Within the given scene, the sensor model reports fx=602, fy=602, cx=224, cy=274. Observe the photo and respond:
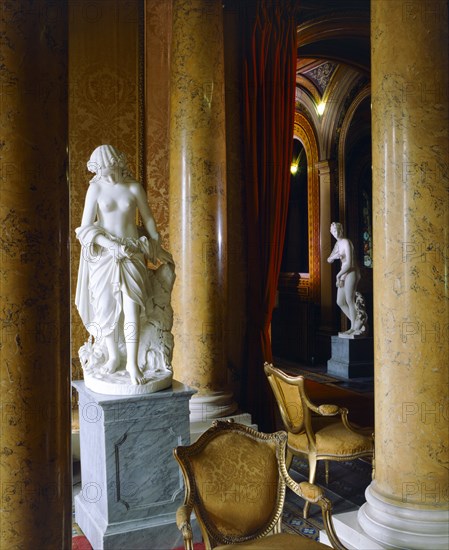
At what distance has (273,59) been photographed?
614 centimetres

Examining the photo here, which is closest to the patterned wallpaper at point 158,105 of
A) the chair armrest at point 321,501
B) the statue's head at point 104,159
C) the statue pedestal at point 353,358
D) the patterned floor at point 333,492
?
the statue's head at point 104,159

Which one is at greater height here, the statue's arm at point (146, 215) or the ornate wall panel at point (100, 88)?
the ornate wall panel at point (100, 88)

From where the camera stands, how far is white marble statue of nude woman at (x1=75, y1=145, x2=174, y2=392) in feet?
12.8

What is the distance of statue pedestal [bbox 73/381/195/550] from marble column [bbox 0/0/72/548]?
1.94 metres

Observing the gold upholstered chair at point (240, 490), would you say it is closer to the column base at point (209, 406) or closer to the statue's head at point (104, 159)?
the statue's head at point (104, 159)

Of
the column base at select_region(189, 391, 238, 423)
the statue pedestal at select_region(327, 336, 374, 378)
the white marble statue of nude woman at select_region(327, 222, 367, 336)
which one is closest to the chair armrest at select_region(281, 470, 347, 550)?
the column base at select_region(189, 391, 238, 423)

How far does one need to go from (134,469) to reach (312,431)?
1.31 metres

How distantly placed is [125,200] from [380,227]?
175 cm

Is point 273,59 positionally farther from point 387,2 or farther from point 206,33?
point 387,2

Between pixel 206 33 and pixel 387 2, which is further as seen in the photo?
pixel 206 33

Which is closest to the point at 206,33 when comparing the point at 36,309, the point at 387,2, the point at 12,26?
the point at 387,2

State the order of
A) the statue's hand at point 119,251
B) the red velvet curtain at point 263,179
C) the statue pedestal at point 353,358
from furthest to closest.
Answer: the statue pedestal at point 353,358, the red velvet curtain at point 263,179, the statue's hand at point 119,251

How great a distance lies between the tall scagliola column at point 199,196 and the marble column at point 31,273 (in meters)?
3.43

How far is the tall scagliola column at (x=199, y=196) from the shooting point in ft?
17.0
